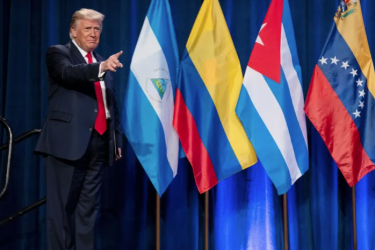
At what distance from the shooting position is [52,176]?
271 centimetres

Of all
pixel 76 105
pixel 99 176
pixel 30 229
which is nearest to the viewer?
pixel 76 105

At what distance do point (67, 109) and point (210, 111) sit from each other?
95 centimetres

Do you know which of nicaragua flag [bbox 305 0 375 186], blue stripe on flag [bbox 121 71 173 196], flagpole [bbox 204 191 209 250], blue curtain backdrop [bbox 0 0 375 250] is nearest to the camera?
blue stripe on flag [bbox 121 71 173 196]

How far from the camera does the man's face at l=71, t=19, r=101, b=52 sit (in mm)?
2787

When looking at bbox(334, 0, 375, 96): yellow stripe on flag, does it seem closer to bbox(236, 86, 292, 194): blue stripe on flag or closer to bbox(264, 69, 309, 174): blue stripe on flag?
bbox(264, 69, 309, 174): blue stripe on flag

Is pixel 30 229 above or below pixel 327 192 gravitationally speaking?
below

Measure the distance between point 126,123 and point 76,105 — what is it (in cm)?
47

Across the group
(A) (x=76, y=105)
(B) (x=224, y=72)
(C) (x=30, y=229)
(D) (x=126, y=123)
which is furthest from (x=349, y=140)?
(C) (x=30, y=229)

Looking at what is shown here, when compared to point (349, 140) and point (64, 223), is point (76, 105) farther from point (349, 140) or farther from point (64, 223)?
point (349, 140)

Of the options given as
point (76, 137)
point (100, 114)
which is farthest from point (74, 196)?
point (100, 114)

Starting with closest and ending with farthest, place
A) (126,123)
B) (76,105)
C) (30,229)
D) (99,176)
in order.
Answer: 1. (76,105)
2. (99,176)
3. (126,123)
4. (30,229)

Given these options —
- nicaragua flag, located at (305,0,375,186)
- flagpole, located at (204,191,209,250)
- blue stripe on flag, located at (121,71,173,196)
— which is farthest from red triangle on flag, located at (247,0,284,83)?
flagpole, located at (204,191,209,250)

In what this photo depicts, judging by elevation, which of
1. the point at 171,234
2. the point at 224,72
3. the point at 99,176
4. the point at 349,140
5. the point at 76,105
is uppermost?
the point at 224,72

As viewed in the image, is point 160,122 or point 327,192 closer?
point 160,122
